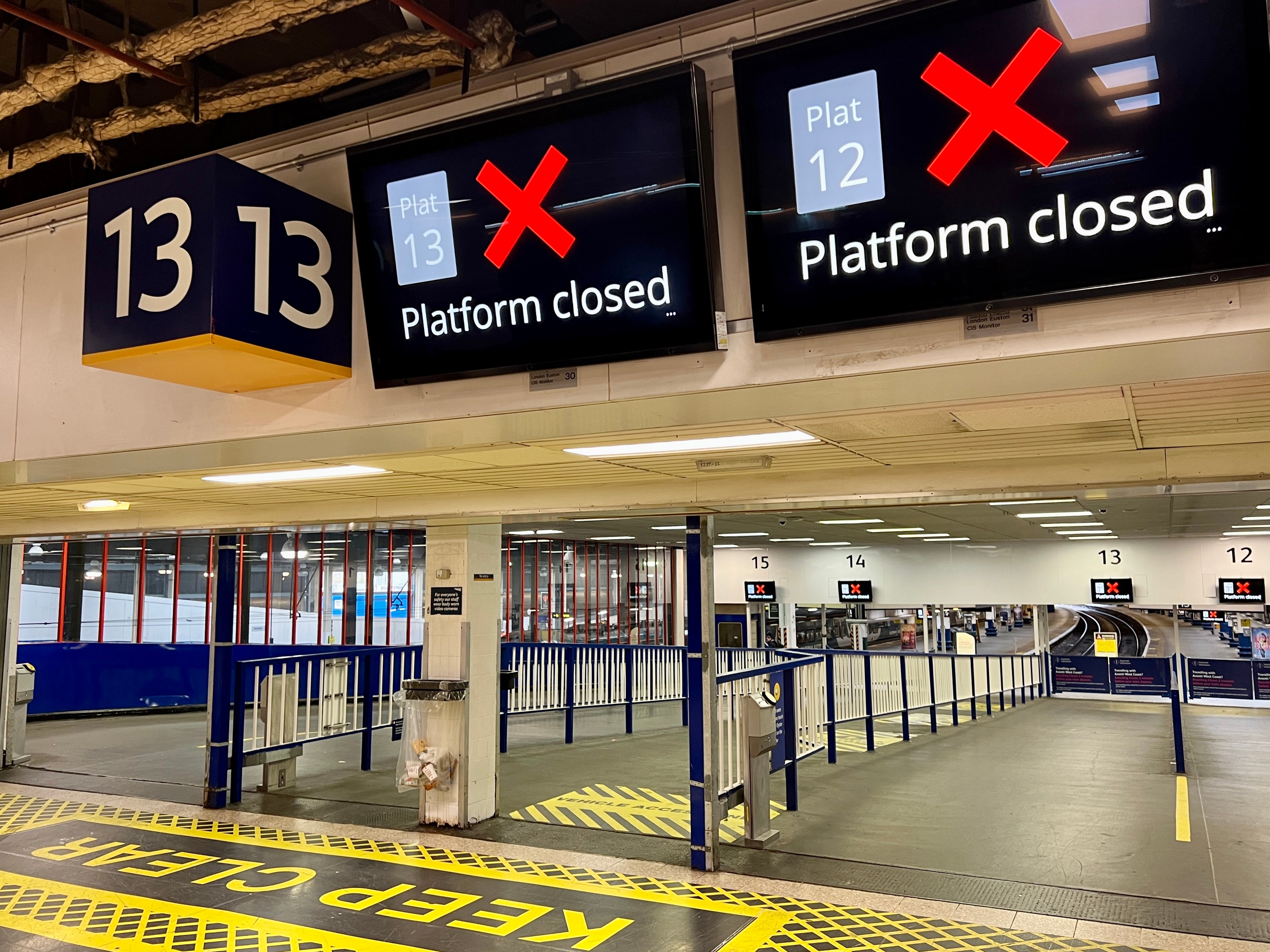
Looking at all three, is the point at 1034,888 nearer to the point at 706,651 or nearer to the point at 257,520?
the point at 706,651

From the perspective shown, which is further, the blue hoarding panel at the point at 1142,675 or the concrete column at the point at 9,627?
the blue hoarding panel at the point at 1142,675

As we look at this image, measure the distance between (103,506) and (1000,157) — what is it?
7.70 m

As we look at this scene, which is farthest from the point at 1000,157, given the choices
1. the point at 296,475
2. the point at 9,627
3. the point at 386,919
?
the point at 9,627

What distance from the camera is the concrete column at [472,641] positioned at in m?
7.68

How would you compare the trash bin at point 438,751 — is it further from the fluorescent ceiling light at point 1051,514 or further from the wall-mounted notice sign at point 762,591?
the wall-mounted notice sign at point 762,591

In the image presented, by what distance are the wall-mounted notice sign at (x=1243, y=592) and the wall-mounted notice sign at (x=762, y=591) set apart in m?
7.68

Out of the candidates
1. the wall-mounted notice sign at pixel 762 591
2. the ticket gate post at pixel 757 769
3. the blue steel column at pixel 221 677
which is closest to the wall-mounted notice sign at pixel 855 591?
the wall-mounted notice sign at pixel 762 591

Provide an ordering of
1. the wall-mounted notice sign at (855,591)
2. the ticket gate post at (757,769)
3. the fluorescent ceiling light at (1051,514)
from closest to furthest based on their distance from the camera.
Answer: the ticket gate post at (757,769)
the fluorescent ceiling light at (1051,514)
the wall-mounted notice sign at (855,591)

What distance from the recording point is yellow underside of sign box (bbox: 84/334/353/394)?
12.1 ft

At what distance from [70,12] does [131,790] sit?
24.5 ft

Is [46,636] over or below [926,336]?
below

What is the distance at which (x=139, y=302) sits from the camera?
150 inches

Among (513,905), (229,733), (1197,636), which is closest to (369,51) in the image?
(513,905)

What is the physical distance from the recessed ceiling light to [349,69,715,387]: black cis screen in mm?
4846
